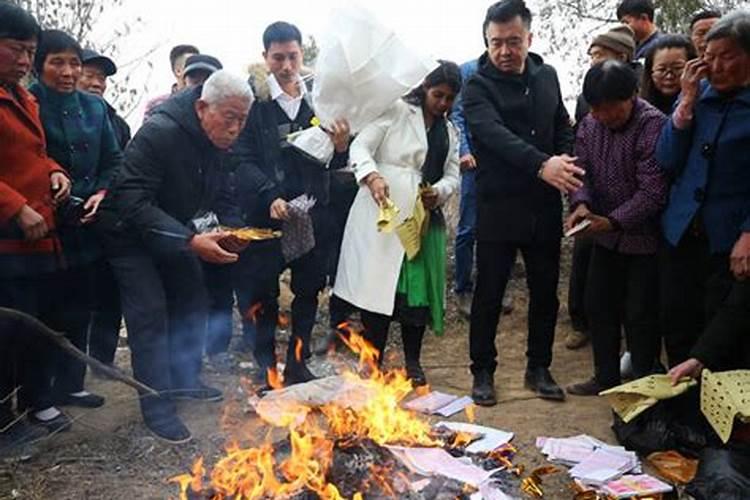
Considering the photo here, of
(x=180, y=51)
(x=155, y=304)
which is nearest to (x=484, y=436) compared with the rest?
(x=155, y=304)

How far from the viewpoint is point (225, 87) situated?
4.17 m

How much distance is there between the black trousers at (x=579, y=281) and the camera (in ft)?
19.3

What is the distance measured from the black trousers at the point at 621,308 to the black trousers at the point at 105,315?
10.7 ft

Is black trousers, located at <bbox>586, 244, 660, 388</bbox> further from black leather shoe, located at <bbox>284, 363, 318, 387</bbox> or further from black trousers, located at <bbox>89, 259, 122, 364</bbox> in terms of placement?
black trousers, located at <bbox>89, 259, 122, 364</bbox>

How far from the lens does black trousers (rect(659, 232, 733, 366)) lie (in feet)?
13.7

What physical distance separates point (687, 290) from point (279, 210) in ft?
8.55

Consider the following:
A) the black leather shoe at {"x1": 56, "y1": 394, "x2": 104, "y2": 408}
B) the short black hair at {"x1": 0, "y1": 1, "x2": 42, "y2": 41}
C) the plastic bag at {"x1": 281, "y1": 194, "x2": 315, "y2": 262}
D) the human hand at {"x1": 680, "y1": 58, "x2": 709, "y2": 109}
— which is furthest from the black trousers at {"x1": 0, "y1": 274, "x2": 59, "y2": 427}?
the human hand at {"x1": 680, "y1": 58, "x2": 709, "y2": 109}

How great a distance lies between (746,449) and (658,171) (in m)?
1.69

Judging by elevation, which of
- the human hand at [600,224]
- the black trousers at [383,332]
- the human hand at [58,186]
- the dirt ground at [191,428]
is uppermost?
the human hand at [58,186]

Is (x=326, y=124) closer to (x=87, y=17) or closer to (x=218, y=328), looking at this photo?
(x=218, y=328)

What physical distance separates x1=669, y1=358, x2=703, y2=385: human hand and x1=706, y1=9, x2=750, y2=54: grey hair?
170 centimetres

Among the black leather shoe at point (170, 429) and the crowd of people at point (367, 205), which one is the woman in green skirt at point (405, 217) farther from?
the black leather shoe at point (170, 429)

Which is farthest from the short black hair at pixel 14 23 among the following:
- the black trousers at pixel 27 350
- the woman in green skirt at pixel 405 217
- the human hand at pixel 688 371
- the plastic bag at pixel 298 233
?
the human hand at pixel 688 371

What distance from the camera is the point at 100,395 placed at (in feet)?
17.0
